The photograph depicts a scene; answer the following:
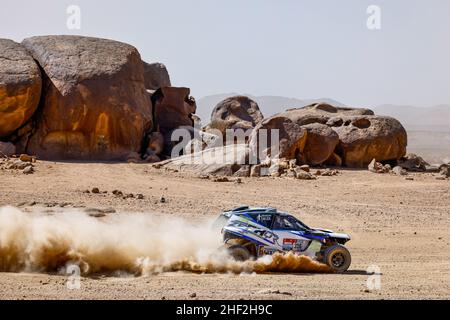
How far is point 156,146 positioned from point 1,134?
5.91m

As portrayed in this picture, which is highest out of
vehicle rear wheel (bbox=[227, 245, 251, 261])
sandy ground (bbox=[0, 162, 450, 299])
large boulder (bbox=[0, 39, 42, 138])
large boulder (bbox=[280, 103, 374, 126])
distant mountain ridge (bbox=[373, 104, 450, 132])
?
large boulder (bbox=[0, 39, 42, 138])

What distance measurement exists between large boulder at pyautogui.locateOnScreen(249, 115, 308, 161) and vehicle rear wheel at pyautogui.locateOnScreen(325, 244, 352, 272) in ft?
46.5

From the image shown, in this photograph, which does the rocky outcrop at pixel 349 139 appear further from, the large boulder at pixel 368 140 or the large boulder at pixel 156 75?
the large boulder at pixel 156 75

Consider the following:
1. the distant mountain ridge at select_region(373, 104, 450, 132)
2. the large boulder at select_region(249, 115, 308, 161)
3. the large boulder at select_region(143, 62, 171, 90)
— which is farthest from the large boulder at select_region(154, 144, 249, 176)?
the distant mountain ridge at select_region(373, 104, 450, 132)

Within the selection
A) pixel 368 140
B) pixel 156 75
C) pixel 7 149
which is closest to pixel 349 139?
pixel 368 140

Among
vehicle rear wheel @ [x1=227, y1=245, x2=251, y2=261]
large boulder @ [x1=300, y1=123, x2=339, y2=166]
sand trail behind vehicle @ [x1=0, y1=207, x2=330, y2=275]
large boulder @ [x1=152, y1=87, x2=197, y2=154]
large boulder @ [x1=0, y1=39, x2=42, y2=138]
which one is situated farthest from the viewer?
large boulder @ [x1=152, y1=87, x2=197, y2=154]

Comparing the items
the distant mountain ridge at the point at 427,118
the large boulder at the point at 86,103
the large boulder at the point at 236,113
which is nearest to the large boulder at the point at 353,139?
the large boulder at the point at 86,103

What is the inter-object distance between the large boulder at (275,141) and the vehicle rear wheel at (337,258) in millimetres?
14163

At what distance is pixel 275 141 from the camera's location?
89.8ft

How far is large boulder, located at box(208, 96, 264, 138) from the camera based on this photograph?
38438 millimetres

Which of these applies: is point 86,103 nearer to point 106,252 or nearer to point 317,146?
point 317,146

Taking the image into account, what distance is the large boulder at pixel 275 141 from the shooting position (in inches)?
1068

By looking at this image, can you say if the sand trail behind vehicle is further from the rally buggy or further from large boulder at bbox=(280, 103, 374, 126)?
large boulder at bbox=(280, 103, 374, 126)

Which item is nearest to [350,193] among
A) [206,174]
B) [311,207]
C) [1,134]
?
[311,207]
